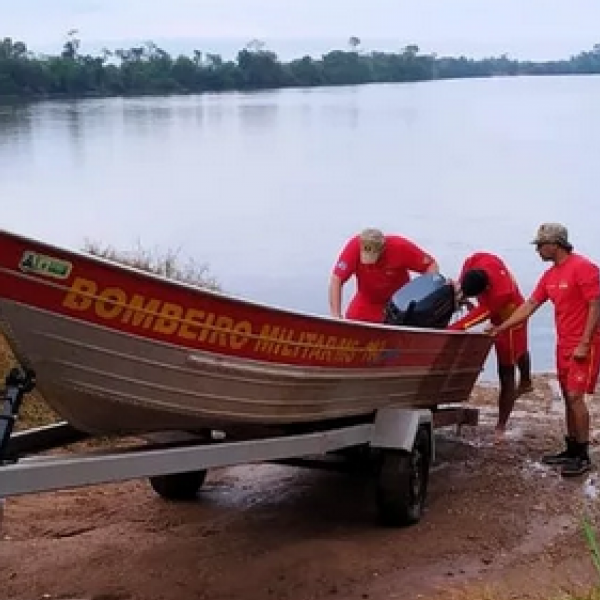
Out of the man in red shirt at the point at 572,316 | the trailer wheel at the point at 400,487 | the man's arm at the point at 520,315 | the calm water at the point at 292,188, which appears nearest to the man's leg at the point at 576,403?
the man in red shirt at the point at 572,316

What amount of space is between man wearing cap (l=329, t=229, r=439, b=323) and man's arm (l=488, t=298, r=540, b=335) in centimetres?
51

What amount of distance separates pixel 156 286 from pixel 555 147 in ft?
142

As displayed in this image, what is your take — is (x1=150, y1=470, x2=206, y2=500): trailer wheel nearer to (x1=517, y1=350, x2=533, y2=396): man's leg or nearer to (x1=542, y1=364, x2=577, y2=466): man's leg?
(x1=542, y1=364, x2=577, y2=466): man's leg

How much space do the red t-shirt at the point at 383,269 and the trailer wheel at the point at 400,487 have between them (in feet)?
3.74

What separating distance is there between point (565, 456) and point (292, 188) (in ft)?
87.7

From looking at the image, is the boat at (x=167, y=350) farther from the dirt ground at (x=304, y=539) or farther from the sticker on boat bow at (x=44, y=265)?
the dirt ground at (x=304, y=539)

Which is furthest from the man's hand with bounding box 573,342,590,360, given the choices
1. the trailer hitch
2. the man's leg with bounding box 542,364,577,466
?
the trailer hitch

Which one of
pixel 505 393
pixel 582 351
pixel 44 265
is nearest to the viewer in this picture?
pixel 44 265

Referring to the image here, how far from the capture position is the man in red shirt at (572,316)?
7148 mm

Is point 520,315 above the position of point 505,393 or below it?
above

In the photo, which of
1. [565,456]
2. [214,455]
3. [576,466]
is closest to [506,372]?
[565,456]

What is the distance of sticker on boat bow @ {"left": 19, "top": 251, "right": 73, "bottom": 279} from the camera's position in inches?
180

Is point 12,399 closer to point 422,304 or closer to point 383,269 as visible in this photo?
point 422,304

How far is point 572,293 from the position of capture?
7207 millimetres
